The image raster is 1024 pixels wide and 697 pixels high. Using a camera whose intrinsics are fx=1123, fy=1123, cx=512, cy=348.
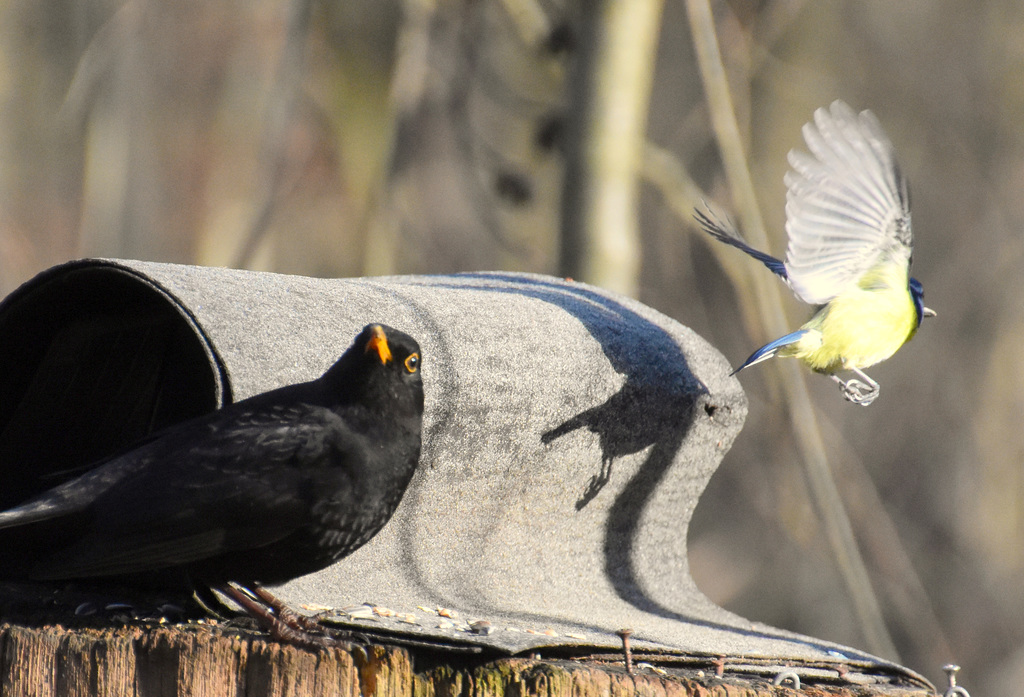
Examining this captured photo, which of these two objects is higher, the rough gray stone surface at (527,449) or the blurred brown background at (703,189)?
the blurred brown background at (703,189)

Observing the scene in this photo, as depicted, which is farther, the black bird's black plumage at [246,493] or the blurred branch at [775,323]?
the blurred branch at [775,323]

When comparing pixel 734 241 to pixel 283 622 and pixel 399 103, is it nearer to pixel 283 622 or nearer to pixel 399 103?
pixel 283 622

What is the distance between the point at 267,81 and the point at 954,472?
9.40 metres

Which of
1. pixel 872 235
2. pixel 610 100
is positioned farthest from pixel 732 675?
pixel 610 100

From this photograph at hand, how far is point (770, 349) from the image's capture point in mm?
4016

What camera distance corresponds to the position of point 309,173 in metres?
15.3

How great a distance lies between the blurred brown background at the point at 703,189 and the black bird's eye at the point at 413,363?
22.4 ft

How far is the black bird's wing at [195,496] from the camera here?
2420 millimetres

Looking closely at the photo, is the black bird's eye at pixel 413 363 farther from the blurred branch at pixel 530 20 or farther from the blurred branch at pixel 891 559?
the blurred branch at pixel 891 559

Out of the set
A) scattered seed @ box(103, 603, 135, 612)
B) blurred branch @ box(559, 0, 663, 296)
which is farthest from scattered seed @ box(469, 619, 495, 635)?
blurred branch @ box(559, 0, 663, 296)

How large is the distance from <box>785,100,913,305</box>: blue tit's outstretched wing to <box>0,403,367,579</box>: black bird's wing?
2121 mm

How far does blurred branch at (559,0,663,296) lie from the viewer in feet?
22.8

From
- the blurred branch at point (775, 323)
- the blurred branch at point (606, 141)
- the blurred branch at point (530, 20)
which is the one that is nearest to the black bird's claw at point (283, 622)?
the blurred branch at point (606, 141)

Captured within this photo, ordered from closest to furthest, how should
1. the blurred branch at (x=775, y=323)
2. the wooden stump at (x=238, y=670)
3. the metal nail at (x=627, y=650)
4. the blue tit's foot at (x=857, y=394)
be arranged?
the wooden stump at (x=238, y=670) → the metal nail at (x=627, y=650) → the blue tit's foot at (x=857, y=394) → the blurred branch at (x=775, y=323)
